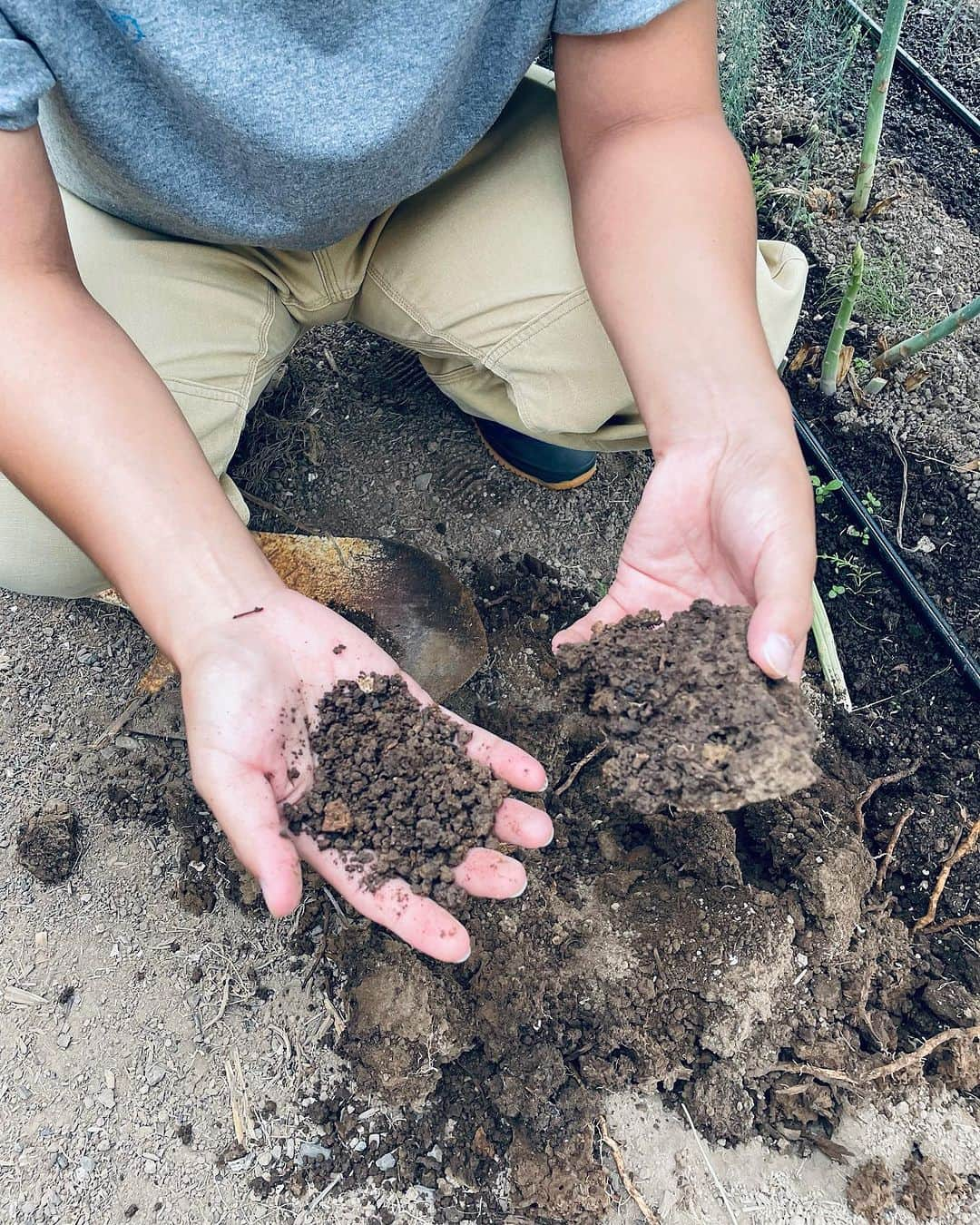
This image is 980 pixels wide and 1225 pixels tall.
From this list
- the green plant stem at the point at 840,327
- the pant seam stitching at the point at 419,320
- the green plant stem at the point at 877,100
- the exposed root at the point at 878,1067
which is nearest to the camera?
the exposed root at the point at 878,1067

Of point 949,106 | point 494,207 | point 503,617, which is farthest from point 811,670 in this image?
point 949,106

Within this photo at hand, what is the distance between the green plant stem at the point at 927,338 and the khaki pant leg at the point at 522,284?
36 cm

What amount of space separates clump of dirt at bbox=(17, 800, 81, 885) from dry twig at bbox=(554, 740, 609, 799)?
913 mm

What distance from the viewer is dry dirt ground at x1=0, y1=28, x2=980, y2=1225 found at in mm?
1399

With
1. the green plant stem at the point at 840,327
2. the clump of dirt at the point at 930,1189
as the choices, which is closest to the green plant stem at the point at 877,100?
the green plant stem at the point at 840,327

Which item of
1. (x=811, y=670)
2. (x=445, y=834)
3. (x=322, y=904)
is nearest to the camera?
(x=445, y=834)

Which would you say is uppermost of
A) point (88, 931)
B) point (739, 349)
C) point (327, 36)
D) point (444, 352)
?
point (327, 36)

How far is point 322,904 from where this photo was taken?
1584 mm

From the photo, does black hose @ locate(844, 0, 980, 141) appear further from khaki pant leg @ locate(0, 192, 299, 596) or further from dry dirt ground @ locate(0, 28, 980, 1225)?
khaki pant leg @ locate(0, 192, 299, 596)

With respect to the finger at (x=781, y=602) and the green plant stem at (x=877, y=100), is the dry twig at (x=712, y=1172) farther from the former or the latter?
the green plant stem at (x=877, y=100)

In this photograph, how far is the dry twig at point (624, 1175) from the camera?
53.9 inches

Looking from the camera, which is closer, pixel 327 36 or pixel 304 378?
pixel 327 36

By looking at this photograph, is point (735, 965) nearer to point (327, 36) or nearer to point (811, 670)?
point (811, 670)

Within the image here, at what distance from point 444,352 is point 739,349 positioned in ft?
2.16
